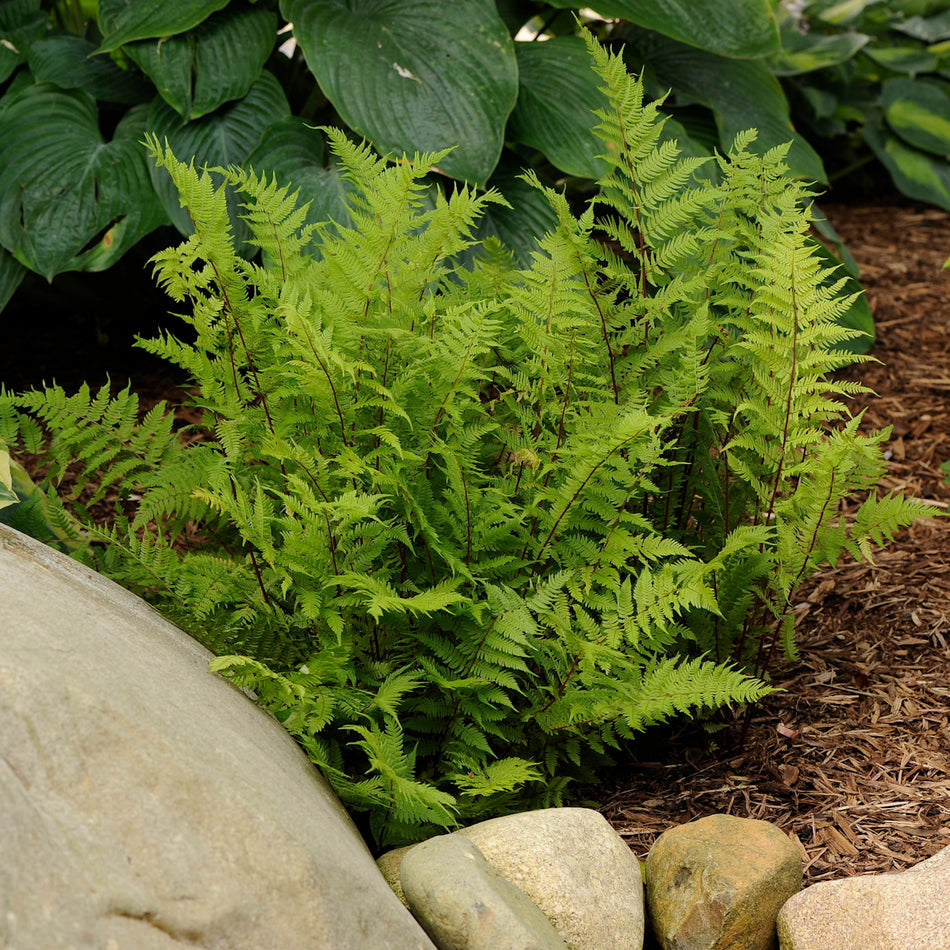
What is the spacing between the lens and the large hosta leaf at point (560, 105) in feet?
10.7

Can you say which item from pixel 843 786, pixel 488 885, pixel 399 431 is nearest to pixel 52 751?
pixel 488 885

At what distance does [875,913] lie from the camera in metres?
1.55

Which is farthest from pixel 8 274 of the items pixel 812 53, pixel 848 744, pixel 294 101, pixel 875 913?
pixel 812 53

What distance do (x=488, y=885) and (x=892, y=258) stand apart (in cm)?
388

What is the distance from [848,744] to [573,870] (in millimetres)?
787

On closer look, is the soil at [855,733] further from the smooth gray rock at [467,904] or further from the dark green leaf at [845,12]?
the dark green leaf at [845,12]

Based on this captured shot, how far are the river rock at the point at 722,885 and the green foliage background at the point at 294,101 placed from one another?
73.8 inches

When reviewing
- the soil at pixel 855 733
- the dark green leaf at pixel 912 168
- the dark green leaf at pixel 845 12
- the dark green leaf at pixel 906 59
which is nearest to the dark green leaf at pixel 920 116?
the dark green leaf at pixel 912 168

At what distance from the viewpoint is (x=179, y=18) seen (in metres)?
3.09

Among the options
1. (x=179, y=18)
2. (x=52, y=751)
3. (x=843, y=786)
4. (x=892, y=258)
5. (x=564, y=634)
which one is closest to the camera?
(x=52, y=751)

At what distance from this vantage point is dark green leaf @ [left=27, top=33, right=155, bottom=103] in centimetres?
341

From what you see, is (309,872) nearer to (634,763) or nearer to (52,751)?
(52,751)

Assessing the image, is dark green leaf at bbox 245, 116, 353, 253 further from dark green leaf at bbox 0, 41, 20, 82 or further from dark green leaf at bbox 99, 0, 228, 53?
dark green leaf at bbox 0, 41, 20, 82

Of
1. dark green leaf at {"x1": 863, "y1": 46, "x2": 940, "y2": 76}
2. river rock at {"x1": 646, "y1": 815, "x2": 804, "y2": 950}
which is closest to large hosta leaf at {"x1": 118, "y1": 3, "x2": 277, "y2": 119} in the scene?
river rock at {"x1": 646, "y1": 815, "x2": 804, "y2": 950}
